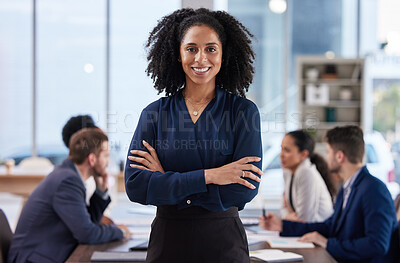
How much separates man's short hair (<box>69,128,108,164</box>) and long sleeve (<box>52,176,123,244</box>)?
0.16 m

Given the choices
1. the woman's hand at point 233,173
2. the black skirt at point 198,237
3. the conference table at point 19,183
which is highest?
the woman's hand at point 233,173

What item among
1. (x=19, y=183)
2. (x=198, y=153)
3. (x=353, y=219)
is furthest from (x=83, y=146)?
(x=19, y=183)

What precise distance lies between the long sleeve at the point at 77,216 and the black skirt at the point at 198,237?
104 cm

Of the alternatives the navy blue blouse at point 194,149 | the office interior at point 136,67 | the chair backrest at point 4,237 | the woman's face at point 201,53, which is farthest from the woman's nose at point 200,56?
the office interior at point 136,67

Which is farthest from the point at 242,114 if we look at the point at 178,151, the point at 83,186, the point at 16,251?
the point at 16,251

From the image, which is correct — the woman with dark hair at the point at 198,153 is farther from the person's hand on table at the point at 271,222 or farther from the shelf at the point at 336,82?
the shelf at the point at 336,82

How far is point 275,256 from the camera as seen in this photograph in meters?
2.18

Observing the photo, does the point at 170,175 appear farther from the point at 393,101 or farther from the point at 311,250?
the point at 393,101

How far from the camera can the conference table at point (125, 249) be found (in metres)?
2.19

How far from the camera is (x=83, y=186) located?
262 centimetres

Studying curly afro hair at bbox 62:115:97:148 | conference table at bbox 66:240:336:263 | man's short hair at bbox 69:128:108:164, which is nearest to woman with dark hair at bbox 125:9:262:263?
conference table at bbox 66:240:336:263

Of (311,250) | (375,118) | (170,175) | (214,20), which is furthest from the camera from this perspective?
(375,118)

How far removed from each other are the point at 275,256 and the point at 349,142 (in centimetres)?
84

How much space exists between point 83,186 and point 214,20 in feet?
4.47
